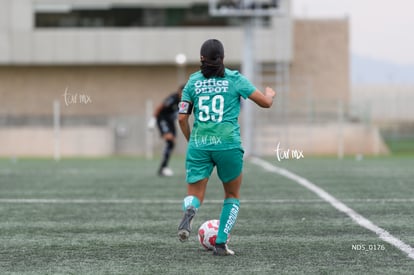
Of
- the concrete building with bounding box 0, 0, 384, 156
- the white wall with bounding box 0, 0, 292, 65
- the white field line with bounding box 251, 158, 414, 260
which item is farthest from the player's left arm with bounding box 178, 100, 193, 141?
the white wall with bounding box 0, 0, 292, 65

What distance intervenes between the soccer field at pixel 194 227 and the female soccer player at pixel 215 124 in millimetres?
487

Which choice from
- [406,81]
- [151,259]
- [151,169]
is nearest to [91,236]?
[151,259]

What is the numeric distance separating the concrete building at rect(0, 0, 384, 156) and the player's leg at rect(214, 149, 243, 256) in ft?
101

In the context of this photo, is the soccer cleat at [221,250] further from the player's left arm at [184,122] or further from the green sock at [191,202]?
the player's left arm at [184,122]

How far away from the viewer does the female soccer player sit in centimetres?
717

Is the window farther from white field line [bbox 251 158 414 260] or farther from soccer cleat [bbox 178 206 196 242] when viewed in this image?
soccer cleat [bbox 178 206 196 242]

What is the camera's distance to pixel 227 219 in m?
7.30

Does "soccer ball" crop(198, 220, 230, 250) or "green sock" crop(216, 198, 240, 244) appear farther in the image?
"soccer ball" crop(198, 220, 230, 250)

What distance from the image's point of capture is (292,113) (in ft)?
123

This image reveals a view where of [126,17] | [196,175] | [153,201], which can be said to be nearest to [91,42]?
[126,17]

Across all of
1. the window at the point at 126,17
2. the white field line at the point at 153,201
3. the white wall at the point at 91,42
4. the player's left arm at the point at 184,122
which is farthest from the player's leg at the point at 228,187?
the window at the point at 126,17

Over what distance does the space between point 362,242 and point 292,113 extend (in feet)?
98.5

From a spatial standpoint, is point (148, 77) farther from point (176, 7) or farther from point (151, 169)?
point (151, 169)

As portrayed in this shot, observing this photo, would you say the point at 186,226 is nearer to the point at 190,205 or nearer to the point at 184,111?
the point at 190,205
